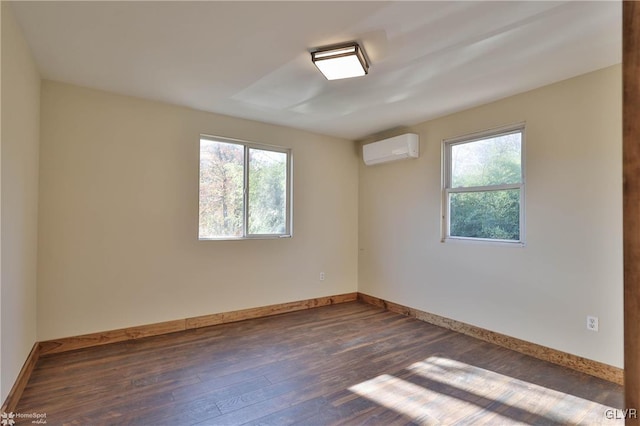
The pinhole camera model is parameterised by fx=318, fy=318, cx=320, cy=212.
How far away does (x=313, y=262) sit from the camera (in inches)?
183

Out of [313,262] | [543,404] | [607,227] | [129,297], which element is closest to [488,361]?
[543,404]

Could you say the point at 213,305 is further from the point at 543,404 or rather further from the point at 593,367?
the point at 593,367

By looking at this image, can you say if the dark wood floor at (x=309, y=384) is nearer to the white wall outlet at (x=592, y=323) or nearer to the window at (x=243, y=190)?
the white wall outlet at (x=592, y=323)

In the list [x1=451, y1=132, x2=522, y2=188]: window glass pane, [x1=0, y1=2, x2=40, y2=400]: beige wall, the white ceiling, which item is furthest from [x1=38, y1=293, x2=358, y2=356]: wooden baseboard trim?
→ [x1=451, y1=132, x2=522, y2=188]: window glass pane

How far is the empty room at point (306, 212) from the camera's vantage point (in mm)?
2027

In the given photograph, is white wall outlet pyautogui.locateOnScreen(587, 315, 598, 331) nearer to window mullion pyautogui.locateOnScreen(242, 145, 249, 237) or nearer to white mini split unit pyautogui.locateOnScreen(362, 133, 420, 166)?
white mini split unit pyautogui.locateOnScreen(362, 133, 420, 166)

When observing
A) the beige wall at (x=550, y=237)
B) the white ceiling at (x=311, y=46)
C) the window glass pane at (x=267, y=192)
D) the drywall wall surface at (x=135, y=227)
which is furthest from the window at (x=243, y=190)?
the beige wall at (x=550, y=237)

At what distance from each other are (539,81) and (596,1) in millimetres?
1135

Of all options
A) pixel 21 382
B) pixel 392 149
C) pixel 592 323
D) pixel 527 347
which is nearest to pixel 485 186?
pixel 392 149

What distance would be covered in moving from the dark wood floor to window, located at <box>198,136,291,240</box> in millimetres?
1316

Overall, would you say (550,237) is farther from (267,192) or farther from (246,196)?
(246,196)

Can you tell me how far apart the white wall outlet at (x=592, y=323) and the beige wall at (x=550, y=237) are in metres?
0.04

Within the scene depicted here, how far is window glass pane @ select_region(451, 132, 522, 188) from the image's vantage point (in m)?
3.24

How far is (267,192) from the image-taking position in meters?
4.30
